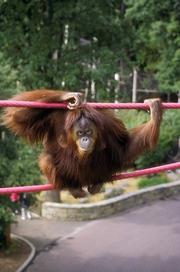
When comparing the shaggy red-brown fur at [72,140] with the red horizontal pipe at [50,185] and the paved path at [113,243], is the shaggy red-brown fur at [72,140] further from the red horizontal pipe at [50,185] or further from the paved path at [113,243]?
the paved path at [113,243]

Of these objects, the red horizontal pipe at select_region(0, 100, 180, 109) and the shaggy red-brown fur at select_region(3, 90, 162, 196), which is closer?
the red horizontal pipe at select_region(0, 100, 180, 109)

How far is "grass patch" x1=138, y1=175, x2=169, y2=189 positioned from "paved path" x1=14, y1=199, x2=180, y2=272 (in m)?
1.73

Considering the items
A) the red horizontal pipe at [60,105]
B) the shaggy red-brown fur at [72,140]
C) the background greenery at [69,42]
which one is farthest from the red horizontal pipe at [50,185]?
the background greenery at [69,42]

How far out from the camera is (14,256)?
10273 mm

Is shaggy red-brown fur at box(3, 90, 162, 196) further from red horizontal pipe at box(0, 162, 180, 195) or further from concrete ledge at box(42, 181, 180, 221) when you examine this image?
concrete ledge at box(42, 181, 180, 221)

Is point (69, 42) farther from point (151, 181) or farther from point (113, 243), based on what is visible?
point (151, 181)

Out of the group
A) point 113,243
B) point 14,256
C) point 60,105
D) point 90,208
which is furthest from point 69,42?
point 60,105

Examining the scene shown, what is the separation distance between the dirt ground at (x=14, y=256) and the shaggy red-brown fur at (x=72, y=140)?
616 cm

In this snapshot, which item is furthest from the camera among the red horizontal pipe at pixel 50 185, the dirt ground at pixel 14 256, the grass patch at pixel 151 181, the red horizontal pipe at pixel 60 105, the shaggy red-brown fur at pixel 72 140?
the grass patch at pixel 151 181

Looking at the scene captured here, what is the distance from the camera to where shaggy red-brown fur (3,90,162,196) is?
3535mm

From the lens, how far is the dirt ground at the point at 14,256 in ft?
31.9

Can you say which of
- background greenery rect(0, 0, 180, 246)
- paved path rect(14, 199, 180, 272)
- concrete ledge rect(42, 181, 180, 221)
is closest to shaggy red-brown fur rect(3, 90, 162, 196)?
paved path rect(14, 199, 180, 272)

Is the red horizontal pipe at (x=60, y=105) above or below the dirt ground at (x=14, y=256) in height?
above

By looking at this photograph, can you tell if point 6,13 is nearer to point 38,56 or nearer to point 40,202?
point 38,56
